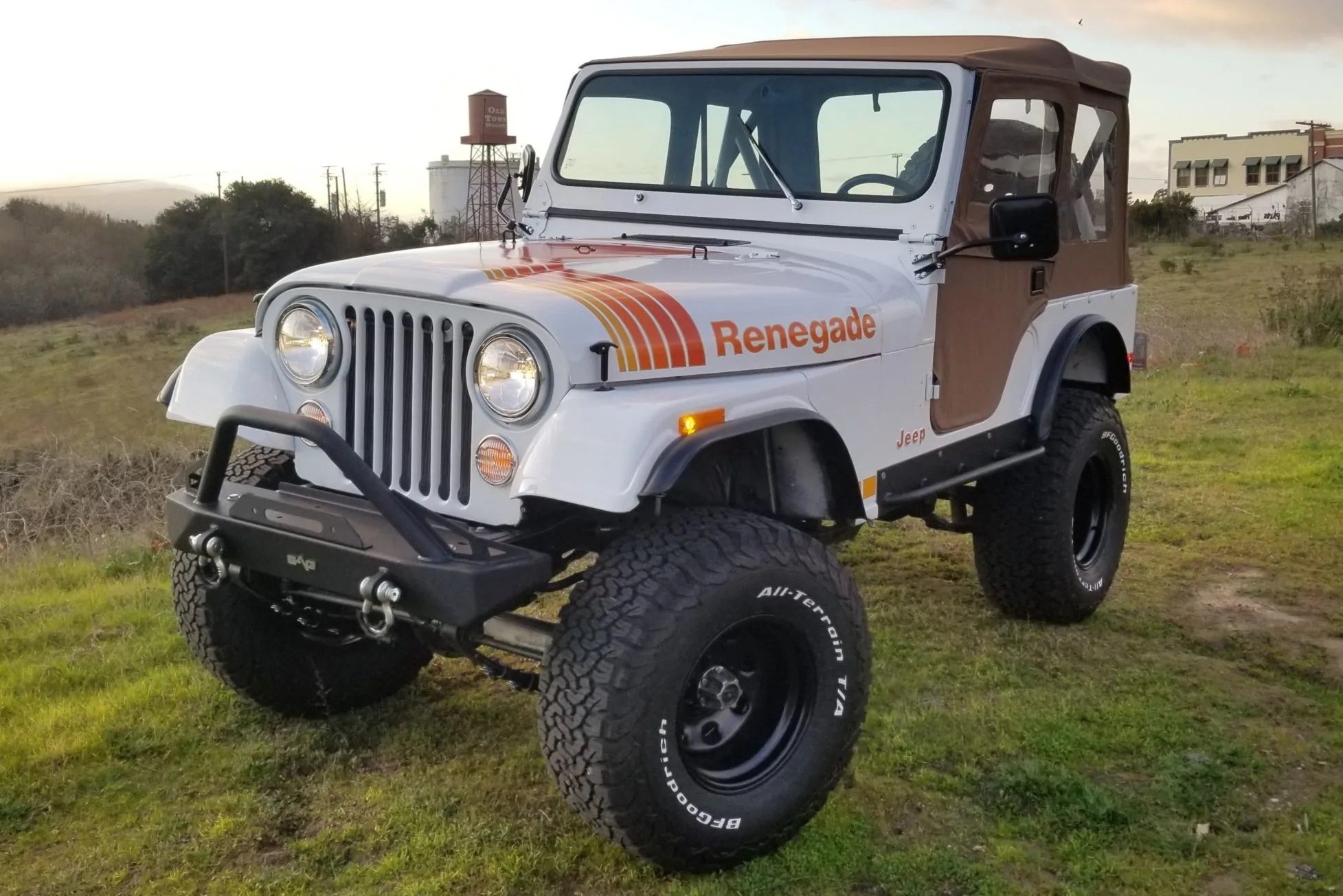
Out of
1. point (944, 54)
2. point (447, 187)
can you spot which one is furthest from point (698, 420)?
point (447, 187)

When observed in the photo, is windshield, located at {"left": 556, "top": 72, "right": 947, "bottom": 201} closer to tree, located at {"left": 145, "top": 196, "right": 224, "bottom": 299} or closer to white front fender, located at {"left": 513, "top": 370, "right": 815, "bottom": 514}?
white front fender, located at {"left": 513, "top": 370, "right": 815, "bottom": 514}

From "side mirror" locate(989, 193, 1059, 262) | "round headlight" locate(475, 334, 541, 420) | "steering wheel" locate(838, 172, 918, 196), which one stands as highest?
"steering wheel" locate(838, 172, 918, 196)

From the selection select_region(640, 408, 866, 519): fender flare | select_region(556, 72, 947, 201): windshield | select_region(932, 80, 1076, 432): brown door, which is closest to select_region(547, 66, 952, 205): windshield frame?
select_region(556, 72, 947, 201): windshield

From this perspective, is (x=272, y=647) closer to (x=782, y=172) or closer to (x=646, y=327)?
(x=646, y=327)

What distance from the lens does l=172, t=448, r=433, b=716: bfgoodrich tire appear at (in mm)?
3650

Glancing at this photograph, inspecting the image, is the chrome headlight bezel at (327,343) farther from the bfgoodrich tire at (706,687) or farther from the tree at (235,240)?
the tree at (235,240)

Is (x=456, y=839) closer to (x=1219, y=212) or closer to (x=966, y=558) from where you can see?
(x=966, y=558)

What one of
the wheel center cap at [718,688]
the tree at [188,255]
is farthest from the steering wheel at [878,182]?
the tree at [188,255]

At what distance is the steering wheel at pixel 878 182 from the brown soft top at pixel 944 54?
0.41 metres

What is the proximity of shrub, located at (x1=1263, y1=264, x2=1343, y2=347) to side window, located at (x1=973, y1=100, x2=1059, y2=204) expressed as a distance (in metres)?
10.3

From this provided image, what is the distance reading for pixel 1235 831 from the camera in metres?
3.41

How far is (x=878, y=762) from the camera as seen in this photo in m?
3.80

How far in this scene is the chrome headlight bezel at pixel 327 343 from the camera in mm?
3287

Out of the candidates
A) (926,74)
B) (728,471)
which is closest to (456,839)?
(728,471)
